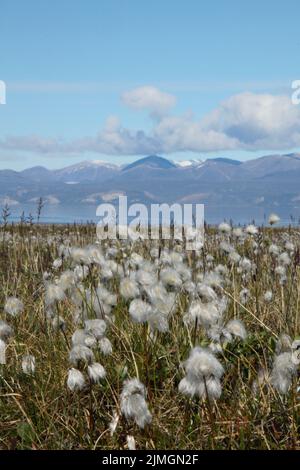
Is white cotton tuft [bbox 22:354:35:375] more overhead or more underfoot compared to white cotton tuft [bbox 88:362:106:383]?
more underfoot

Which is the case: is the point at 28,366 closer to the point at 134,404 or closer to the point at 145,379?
the point at 145,379

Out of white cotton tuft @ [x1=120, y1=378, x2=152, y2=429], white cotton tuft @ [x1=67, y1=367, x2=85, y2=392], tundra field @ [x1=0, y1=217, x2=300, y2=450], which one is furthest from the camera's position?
white cotton tuft @ [x1=67, y1=367, x2=85, y2=392]

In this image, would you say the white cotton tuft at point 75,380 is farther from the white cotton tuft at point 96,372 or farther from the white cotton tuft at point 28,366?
the white cotton tuft at point 28,366

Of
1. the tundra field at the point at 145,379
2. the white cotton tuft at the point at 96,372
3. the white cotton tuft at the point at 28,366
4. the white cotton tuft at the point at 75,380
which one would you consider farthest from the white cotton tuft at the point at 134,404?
the white cotton tuft at the point at 28,366

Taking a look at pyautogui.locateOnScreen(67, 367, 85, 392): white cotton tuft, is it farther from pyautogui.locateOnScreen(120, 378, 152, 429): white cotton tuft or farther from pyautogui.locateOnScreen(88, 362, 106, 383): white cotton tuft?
pyautogui.locateOnScreen(120, 378, 152, 429): white cotton tuft

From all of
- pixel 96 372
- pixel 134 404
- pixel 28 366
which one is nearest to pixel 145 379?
pixel 96 372

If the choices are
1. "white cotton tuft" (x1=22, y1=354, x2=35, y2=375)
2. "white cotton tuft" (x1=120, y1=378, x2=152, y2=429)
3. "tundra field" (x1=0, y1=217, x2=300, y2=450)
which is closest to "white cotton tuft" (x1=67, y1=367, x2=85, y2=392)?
"tundra field" (x1=0, y1=217, x2=300, y2=450)

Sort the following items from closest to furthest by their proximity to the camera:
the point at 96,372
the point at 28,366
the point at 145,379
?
1. the point at 96,372
2. the point at 145,379
3. the point at 28,366

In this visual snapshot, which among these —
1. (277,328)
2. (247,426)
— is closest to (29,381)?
(247,426)

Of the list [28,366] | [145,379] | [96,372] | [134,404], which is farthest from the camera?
[28,366]

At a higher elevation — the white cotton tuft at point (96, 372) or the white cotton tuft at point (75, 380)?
the white cotton tuft at point (96, 372)

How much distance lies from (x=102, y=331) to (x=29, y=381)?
97cm

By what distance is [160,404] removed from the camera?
4.06 metres
